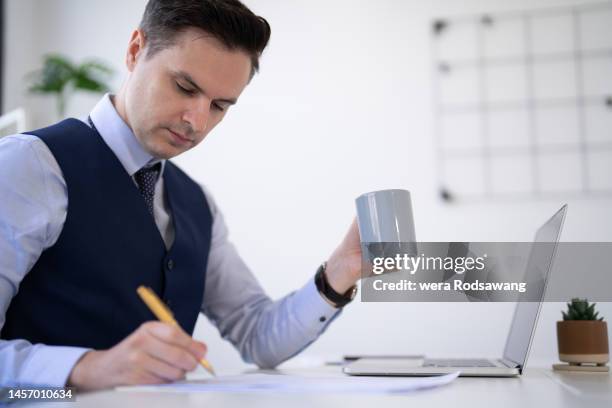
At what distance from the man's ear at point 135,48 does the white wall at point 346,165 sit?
2141 millimetres

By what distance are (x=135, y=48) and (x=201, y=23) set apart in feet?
0.51

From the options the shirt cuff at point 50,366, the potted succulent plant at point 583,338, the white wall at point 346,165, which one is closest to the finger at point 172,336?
the shirt cuff at point 50,366

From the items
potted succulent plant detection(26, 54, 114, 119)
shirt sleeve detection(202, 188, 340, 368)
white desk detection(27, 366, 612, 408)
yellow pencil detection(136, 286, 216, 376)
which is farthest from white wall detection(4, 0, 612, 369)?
yellow pencil detection(136, 286, 216, 376)

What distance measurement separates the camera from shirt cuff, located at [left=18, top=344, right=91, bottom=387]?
779 millimetres

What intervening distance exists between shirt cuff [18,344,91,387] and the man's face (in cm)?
46

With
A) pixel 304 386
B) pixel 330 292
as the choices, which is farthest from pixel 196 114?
pixel 304 386

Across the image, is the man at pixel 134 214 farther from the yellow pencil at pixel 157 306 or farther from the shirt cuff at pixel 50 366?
the yellow pencil at pixel 157 306

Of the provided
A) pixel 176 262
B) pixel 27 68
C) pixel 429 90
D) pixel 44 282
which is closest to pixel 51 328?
pixel 44 282

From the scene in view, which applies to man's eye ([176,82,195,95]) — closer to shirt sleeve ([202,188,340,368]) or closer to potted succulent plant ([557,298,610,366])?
shirt sleeve ([202,188,340,368])

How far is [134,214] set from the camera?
1.12 metres

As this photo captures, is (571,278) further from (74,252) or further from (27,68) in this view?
(27,68)

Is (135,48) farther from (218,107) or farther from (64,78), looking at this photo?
(64,78)

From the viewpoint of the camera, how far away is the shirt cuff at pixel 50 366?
2.56ft

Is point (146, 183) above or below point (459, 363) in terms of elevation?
above
